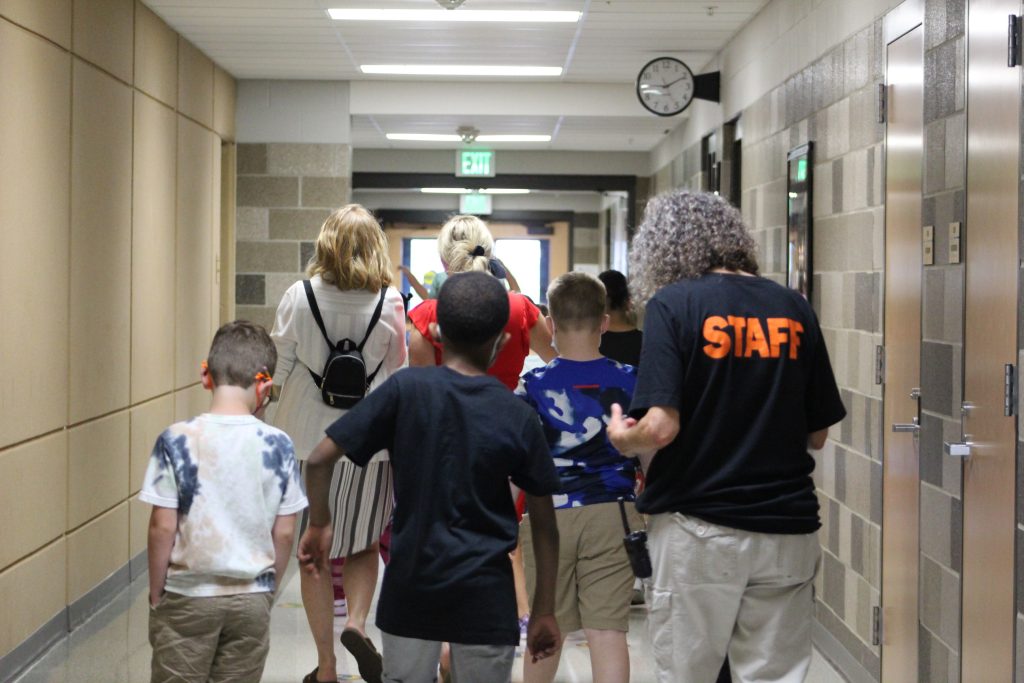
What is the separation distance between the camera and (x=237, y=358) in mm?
2717

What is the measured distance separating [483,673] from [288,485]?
1.98 ft

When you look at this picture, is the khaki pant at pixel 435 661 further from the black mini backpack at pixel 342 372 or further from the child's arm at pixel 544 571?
the black mini backpack at pixel 342 372

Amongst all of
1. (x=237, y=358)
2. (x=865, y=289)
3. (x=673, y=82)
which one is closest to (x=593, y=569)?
(x=237, y=358)

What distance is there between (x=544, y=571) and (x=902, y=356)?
1874mm

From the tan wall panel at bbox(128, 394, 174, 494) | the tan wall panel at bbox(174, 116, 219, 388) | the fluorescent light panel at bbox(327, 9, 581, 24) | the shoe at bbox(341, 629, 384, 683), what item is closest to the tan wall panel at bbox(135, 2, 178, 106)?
the tan wall panel at bbox(174, 116, 219, 388)

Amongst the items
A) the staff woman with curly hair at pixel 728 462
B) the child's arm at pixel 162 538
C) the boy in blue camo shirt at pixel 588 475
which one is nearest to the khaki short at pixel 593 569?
the boy in blue camo shirt at pixel 588 475

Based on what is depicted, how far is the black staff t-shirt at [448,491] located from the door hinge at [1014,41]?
4.79 feet

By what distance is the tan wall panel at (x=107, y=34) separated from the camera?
5047mm

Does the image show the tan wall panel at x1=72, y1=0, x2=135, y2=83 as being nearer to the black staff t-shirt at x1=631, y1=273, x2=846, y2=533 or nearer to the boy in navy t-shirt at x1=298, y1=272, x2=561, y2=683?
the boy in navy t-shirt at x1=298, y1=272, x2=561, y2=683

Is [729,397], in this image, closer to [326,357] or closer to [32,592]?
[326,357]

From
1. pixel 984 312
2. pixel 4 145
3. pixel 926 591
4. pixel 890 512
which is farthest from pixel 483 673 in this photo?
pixel 4 145

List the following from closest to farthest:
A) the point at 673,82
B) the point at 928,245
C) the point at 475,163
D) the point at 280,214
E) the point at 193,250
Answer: the point at 928,245, the point at 193,250, the point at 673,82, the point at 280,214, the point at 475,163

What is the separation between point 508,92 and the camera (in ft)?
29.1

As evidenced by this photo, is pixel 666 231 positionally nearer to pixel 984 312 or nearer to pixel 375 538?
pixel 984 312
